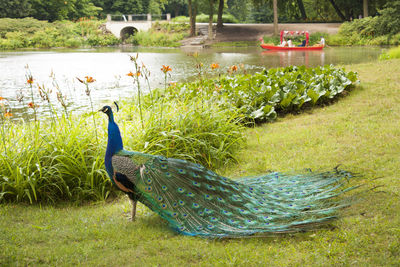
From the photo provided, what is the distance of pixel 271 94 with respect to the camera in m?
8.05

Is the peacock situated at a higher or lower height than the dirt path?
lower

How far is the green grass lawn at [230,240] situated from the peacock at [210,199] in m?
0.12

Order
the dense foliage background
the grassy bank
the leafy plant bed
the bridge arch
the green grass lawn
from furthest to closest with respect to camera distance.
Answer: the bridge arch
the grassy bank
the dense foliage background
the leafy plant bed
the green grass lawn

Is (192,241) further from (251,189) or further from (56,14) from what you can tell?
(56,14)

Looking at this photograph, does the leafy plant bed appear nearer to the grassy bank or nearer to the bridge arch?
the grassy bank

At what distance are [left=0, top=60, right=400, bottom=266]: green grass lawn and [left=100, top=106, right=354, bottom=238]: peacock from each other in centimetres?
12

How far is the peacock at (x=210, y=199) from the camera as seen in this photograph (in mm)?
3221

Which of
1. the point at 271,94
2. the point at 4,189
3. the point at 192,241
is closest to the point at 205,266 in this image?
the point at 192,241

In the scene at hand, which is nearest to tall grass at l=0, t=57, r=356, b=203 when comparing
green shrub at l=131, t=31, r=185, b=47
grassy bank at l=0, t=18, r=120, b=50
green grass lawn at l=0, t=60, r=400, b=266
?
green grass lawn at l=0, t=60, r=400, b=266

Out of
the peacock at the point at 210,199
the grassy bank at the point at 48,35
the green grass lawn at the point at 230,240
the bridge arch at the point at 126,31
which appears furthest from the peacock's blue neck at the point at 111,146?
the bridge arch at the point at 126,31

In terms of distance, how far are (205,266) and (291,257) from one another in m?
0.68

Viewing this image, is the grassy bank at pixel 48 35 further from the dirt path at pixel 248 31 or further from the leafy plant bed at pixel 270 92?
the leafy plant bed at pixel 270 92

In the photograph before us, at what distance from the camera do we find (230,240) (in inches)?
128

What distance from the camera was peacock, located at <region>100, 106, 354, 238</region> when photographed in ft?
10.6
